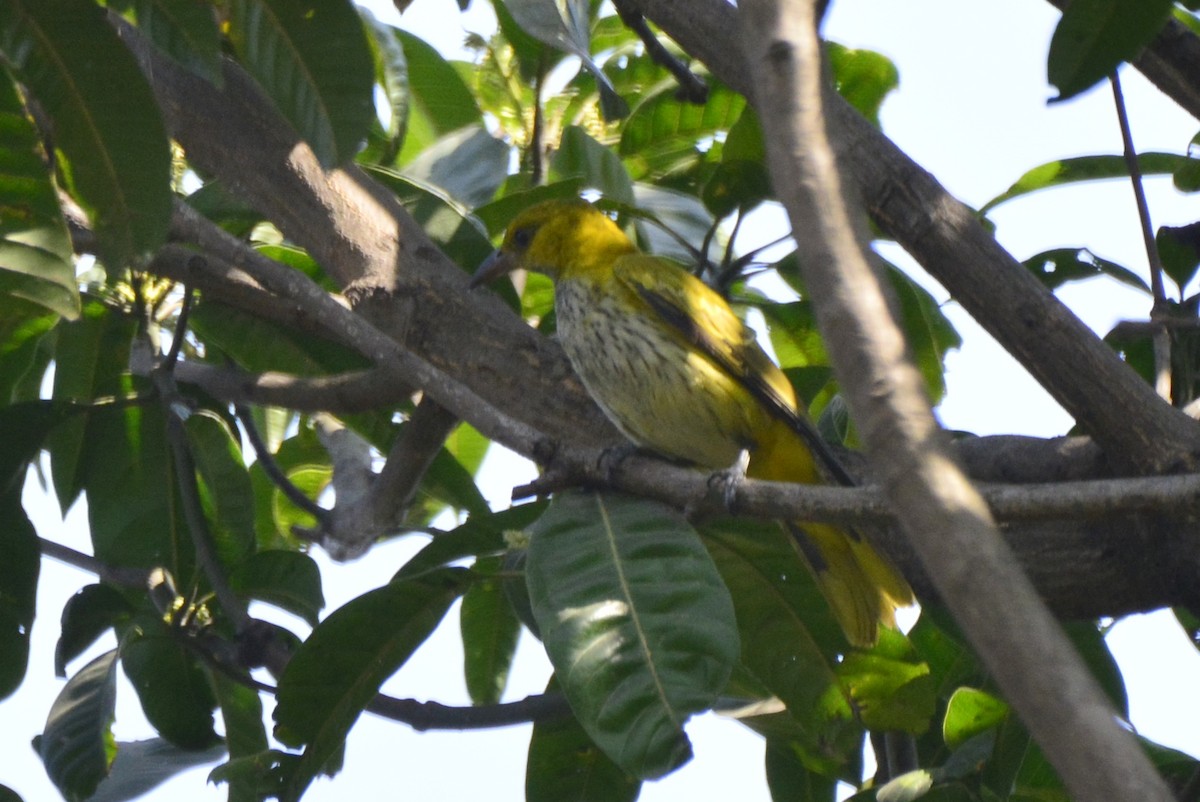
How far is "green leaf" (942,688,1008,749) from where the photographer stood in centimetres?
259

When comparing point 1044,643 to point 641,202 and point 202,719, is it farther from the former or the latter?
point 641,202

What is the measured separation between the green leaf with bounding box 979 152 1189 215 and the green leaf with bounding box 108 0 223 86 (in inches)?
85.6

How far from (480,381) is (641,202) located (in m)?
0.97

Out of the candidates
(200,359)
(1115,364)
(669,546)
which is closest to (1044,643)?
(669,546)

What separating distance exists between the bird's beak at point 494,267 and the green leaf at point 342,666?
3.41ft

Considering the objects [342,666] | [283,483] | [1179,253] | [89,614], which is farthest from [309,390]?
[1179,253]

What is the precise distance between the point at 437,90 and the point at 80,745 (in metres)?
2.42

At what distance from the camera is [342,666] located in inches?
103

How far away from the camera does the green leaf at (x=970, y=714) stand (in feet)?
8.51

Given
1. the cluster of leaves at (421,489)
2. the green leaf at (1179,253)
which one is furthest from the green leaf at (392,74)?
the green leaf at (1179,253)

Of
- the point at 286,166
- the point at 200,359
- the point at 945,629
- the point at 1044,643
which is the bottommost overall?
the point at 1044,643

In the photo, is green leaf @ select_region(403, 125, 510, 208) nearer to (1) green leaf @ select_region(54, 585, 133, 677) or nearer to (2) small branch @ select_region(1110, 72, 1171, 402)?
(1) green leaf @ select_region(54, 585, 133, 677)

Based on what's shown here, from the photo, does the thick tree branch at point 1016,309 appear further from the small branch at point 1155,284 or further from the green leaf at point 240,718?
the green leaf at point 240,718

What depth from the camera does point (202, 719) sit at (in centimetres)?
305
